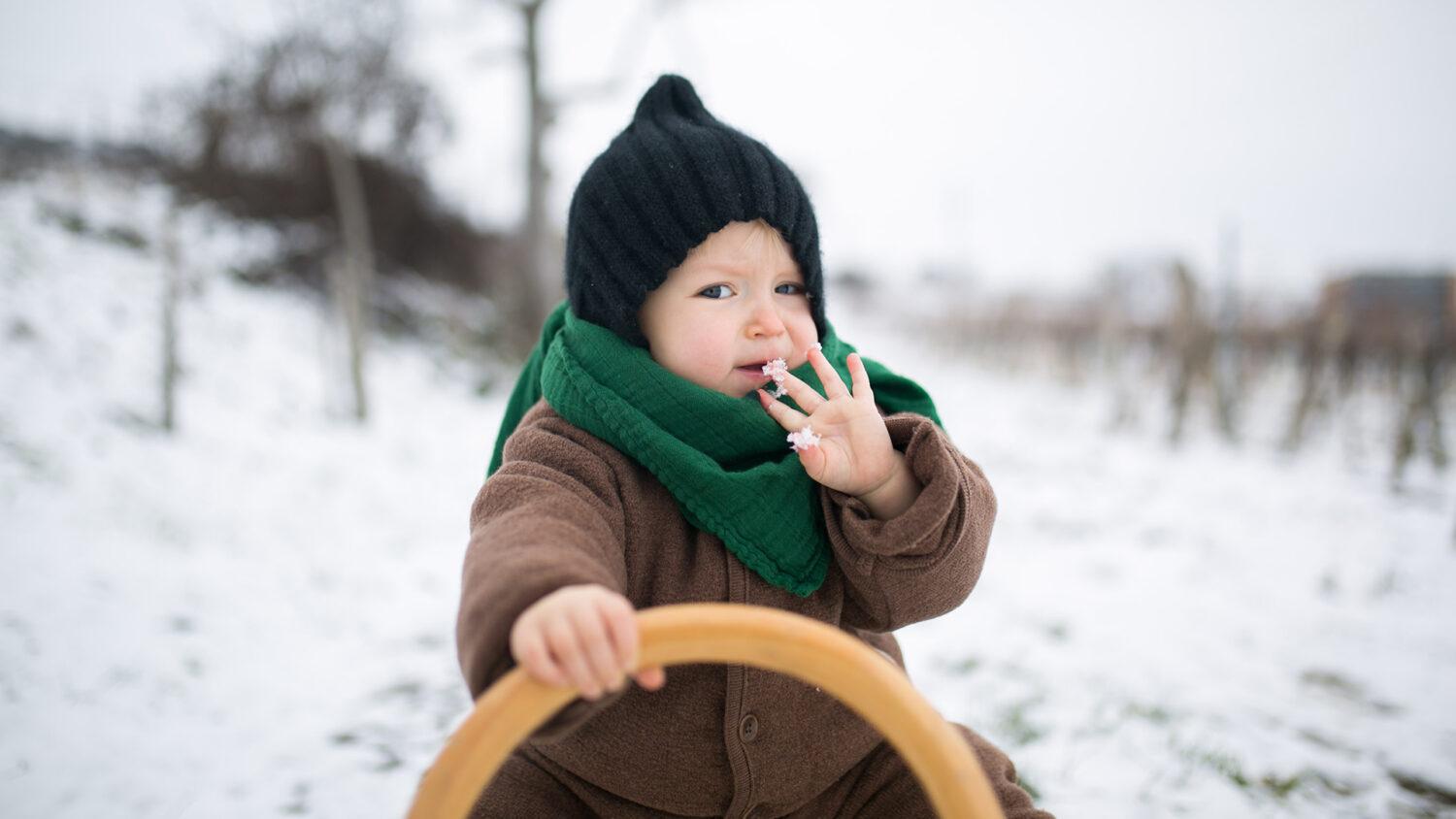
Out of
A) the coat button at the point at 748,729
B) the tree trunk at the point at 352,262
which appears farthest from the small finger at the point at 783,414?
the tree trunk at the point at 352,262

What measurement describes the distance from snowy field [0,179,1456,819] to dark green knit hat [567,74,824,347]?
1370 mm

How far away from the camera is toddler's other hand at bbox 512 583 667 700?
769 mm

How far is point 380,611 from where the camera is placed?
3117 millimetres

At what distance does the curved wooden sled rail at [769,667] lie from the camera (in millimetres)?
720

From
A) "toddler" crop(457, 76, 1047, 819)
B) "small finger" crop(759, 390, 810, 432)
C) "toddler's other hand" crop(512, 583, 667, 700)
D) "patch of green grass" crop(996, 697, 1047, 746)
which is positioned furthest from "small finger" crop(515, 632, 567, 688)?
"patch of green grass" crop(996, 697, 1047, 746)

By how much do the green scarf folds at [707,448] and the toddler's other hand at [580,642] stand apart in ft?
1.37

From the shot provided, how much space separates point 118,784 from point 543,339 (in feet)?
5.13

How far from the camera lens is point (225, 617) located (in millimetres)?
2814

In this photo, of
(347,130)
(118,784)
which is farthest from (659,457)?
(347,130)

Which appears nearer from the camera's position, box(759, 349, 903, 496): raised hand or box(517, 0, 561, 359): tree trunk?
box(759, 349, 903, 496): raised hand

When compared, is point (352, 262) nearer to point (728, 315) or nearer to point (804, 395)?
point (728, 315)

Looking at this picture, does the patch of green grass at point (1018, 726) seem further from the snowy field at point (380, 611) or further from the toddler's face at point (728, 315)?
the toddler's face at point (728, 315)

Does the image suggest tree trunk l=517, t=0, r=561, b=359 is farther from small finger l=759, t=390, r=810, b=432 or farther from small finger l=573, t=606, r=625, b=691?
small finger l=573, t=606, r=625, b=691

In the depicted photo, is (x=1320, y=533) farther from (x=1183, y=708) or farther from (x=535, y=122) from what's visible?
(x=535, y=122)
